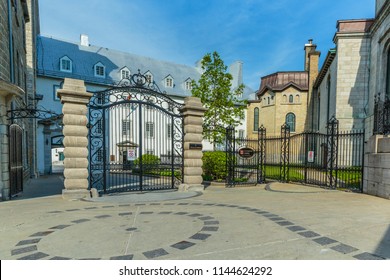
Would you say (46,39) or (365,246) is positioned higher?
(46,39)

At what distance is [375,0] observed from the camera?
1898cm

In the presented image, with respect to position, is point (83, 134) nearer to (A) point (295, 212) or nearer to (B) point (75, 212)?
(B) point (75, 212)

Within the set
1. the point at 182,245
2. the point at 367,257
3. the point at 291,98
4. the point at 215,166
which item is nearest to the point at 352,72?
the point at 215,166

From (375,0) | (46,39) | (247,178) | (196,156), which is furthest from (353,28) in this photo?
(46,39)

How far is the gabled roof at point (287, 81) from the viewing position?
37.1 meters

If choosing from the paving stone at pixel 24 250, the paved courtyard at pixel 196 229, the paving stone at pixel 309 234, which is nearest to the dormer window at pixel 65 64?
the paved courtyard at pixel 196 229

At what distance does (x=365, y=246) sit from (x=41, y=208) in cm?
814

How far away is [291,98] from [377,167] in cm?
3065

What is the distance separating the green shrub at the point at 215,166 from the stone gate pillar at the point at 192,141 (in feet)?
11.4

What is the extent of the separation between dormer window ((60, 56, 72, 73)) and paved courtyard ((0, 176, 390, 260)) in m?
23.3

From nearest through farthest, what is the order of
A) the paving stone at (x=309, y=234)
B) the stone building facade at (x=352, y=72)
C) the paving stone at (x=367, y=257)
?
the paving stone at (x=367, y=257)
the paving stone at (x=309, y=234)
the stone building facade at (x=352, y=72)

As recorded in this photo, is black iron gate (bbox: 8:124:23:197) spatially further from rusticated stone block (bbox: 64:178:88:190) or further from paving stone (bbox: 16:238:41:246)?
paving stone (bbox: 16:238:41:246)

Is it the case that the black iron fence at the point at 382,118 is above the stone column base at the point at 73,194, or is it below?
above

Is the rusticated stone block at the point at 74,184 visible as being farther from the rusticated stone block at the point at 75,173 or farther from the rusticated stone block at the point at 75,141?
the rusticated stone block at the point at 75,141
